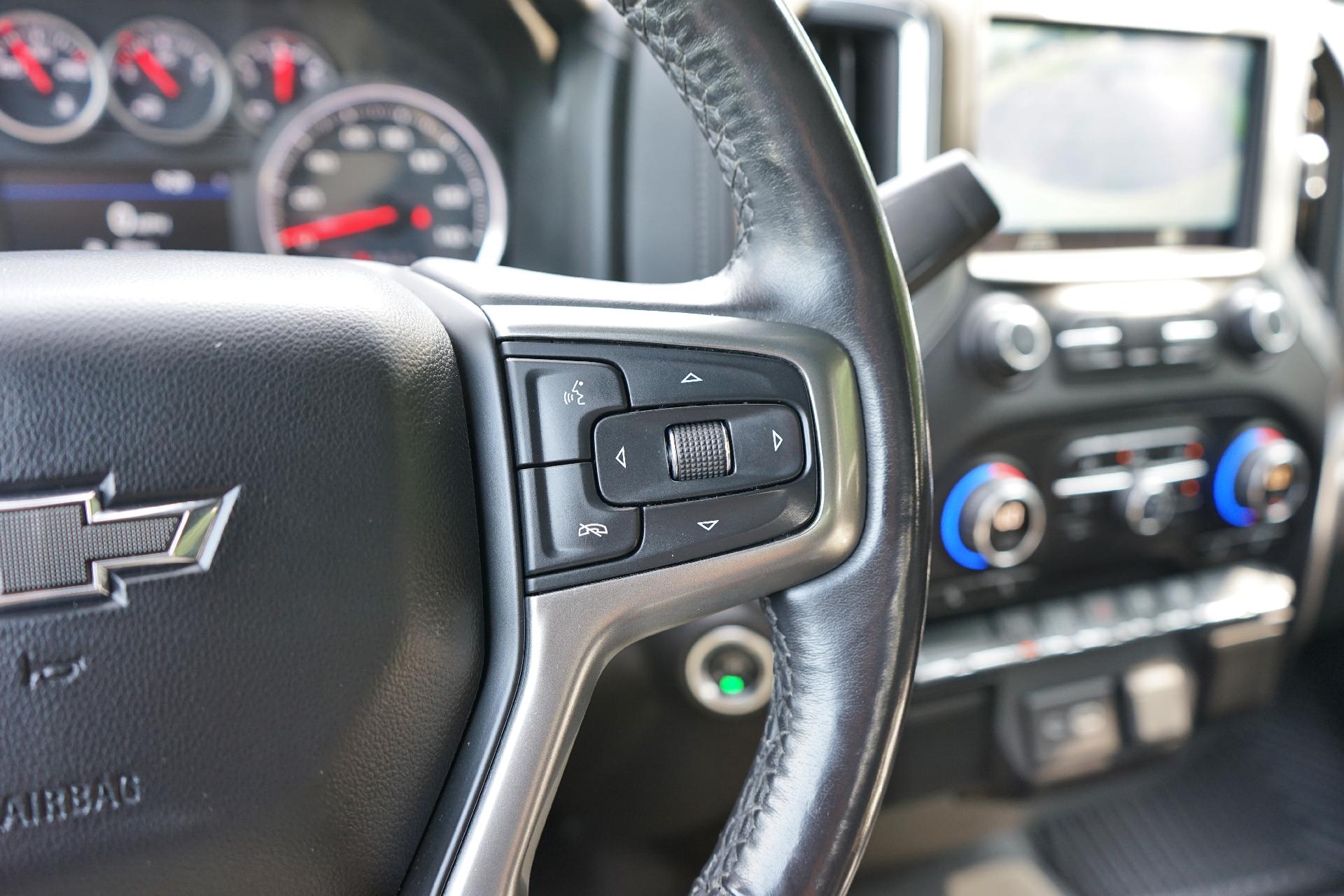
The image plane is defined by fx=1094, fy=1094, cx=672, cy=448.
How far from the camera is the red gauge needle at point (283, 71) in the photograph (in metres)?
1.11

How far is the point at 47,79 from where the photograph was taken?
105cm

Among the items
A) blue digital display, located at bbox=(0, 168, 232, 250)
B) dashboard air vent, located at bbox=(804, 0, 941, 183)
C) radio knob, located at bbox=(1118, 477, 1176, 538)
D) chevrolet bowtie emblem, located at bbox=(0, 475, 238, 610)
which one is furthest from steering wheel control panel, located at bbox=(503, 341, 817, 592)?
blue digital display, located at bbox=(0, 168, 232, 250)

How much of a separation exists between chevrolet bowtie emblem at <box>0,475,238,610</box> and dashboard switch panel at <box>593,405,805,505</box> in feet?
0.53

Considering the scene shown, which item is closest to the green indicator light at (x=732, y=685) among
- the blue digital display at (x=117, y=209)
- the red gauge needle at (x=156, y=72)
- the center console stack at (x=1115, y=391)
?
the center console stack at (x=1115, y=391)

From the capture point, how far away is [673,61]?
51 cm

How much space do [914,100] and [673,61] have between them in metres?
0.48

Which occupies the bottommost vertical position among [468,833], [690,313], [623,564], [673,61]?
[468,833]

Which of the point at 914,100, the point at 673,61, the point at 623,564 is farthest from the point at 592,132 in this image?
the point at 623,564

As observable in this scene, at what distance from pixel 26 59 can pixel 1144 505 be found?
1149 millimetres

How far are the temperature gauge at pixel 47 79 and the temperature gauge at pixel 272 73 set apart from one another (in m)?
0.13

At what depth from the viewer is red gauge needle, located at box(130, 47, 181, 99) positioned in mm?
1072

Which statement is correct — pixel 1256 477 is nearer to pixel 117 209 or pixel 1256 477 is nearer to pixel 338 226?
pixel 338 226

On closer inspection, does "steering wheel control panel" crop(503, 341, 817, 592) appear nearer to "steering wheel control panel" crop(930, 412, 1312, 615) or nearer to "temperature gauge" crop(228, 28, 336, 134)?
"steering wheel control panel" crop(930, 412, 1312, 615)

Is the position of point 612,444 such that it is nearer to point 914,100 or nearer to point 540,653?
point 540,653
